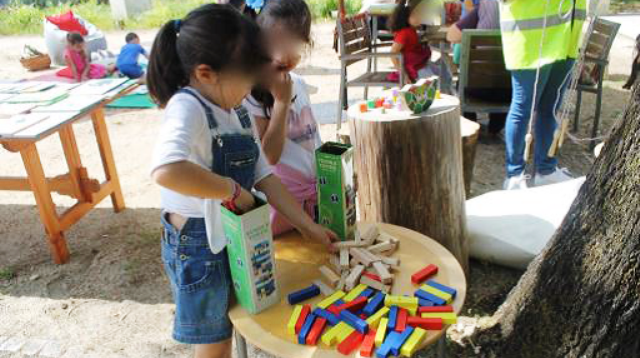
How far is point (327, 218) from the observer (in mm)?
1793

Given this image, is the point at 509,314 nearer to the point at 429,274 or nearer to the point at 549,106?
the point at 429,274

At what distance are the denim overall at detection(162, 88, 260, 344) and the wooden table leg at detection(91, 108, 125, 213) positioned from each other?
7.86 feet

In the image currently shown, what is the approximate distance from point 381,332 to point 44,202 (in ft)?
8.54

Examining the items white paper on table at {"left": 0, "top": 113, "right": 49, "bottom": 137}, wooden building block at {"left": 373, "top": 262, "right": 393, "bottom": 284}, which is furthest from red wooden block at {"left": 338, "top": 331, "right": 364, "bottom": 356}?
white paper on table at {"left": 0, "top": 113, "right": 49, "bottom": 137}

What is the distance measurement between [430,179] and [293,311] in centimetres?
106

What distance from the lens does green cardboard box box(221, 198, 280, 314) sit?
129 centimetres

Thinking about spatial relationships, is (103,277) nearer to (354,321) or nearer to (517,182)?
(354,321)

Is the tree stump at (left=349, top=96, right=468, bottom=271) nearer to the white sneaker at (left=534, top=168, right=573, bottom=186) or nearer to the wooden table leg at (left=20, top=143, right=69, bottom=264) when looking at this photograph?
the white sneaker at (left=534, top=168, right=573, bottom=186)

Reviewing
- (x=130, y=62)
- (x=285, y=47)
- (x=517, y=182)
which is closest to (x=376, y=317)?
(x=285, y=47)

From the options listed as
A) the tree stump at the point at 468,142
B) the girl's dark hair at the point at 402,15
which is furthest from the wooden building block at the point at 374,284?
the girl's dark hair at the point at 402,15

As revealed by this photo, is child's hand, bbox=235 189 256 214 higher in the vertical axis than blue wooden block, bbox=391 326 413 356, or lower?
higher

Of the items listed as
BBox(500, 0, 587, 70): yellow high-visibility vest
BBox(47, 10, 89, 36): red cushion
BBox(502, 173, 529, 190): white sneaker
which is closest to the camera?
BBox(500, 0, 587, 70): yellow high-visibility vest

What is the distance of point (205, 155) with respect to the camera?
1370 mm

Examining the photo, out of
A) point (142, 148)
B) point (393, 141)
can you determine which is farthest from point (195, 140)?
point (142, 148)
